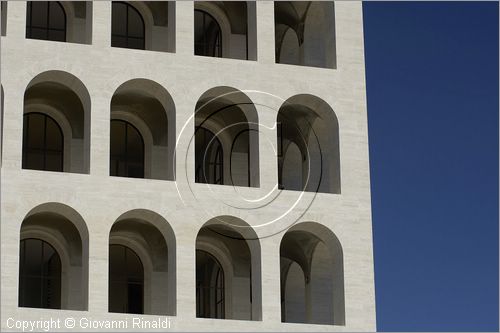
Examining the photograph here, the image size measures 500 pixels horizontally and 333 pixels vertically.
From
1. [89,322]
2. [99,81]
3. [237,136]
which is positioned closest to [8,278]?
[89,322]

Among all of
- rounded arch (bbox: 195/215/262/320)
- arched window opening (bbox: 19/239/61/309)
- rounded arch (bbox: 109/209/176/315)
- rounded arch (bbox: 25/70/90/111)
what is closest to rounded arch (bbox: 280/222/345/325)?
rounded arch (bbox: 195/215/262/320)

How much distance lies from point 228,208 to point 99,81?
4953 millimetres

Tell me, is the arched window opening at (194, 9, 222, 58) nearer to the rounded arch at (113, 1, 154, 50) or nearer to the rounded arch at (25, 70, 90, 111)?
the rounded arch at (113, 1, 154, 50)

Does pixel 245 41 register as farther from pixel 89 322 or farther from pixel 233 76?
pixel 89 322

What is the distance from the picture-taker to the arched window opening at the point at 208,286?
52812 mm

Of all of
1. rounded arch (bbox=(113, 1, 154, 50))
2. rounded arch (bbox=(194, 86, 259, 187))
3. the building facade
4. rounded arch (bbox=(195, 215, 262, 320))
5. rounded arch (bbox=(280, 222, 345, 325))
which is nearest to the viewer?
the building facade

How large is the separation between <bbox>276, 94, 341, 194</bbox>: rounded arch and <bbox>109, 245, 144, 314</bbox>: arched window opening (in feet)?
18.0

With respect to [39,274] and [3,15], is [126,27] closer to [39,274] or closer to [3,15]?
[3,15]

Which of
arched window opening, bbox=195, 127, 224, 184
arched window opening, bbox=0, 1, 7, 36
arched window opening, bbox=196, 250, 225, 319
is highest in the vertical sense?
arched window opening, bbox=0, 1, 7, 36

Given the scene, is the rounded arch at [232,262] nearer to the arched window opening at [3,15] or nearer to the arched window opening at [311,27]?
the arched window opening at [311,27]

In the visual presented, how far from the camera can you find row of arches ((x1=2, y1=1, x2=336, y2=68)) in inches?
2057

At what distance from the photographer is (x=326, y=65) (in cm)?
5228

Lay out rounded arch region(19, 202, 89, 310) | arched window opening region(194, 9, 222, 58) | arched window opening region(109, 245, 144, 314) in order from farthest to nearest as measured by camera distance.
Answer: arched window opening region(194, 9, 222, 58)
arched window opening region(109, 245, 144, 314)
rounded arch region(19, 202, 89, 310)

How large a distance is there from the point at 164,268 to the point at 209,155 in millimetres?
4083
